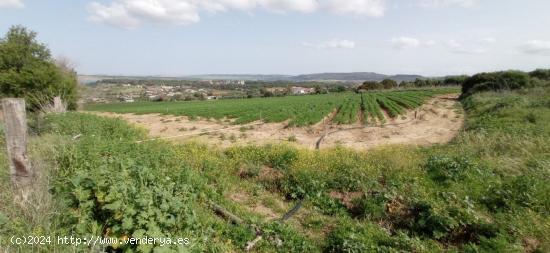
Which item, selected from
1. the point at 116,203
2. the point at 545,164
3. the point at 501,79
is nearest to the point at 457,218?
the point at 545,164

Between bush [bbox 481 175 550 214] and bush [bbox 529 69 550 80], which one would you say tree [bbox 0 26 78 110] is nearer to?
bush [bbox 481 175 550 214]

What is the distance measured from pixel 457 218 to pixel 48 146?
720cm

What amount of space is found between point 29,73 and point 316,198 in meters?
29.4

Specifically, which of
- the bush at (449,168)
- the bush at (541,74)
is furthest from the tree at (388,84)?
the bush at (449,168)

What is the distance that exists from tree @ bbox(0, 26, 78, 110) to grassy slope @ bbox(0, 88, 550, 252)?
72.9 ft

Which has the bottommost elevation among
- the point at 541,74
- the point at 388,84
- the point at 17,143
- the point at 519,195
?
the point at 519,195

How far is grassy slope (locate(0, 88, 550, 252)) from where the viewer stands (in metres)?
3.96

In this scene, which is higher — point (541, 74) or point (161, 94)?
point (541, 74)

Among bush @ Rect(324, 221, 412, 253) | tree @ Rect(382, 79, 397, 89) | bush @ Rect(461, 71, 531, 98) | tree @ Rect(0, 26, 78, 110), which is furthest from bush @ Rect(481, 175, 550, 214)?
tree @ Rect(382, 79, 397, 89)

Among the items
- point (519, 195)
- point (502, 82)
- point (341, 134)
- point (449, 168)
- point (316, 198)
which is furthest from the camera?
point (502, 82)

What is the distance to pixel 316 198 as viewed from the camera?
6.42 metres

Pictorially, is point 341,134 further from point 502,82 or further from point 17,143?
point 502,82

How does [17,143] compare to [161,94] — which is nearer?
[17,143]

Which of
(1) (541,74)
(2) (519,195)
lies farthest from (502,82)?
(2) (519,195)
